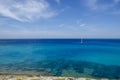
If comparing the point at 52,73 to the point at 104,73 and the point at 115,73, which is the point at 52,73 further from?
the point at 115,73

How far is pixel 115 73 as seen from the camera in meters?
20.9

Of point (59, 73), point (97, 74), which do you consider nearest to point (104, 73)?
point (97, 74)

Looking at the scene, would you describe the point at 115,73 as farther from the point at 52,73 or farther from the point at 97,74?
the point at 52,73

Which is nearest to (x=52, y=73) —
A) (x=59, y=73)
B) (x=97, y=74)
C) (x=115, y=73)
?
(x=59, y=73)

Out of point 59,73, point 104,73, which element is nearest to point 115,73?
point 104,73

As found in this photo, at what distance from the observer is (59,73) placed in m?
21.1

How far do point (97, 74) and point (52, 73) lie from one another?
6.28m

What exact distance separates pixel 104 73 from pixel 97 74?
1.39 metres

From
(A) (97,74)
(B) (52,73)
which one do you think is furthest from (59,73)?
(A) (97,74)

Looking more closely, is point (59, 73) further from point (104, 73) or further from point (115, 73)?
point (115, 73)

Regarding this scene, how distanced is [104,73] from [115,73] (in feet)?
4.88

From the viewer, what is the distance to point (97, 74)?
20.5 metres

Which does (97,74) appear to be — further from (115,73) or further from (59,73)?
(59,73)

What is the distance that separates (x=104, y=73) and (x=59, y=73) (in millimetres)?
6426
